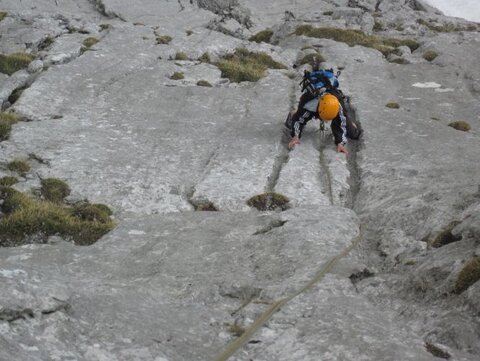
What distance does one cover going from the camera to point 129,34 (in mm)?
37219

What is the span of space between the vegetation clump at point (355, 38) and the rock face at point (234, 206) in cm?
338

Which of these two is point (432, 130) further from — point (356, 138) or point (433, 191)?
point (433, 191)

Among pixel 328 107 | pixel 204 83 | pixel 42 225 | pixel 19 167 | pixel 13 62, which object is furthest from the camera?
pixel 13 62

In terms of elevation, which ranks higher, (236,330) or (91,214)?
(236,330)

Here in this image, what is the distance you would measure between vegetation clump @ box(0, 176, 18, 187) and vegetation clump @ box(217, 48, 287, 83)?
15.8 metres

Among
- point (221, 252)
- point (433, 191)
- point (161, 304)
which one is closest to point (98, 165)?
point (221, 252)

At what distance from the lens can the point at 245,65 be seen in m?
32.0

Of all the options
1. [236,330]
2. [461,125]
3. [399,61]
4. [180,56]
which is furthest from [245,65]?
[236,330]

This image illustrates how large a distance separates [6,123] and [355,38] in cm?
2937

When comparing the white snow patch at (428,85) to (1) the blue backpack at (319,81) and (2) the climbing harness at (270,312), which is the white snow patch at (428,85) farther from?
(2) the climbing harness at (270,312)

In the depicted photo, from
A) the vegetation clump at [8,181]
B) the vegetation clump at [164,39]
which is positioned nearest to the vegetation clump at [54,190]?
the vegetation clump at [8,181]

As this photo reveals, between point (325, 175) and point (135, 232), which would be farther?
point (325, 175)

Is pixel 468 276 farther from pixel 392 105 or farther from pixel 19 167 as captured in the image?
pixel 392 105

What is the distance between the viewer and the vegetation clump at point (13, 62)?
28.4 metres
